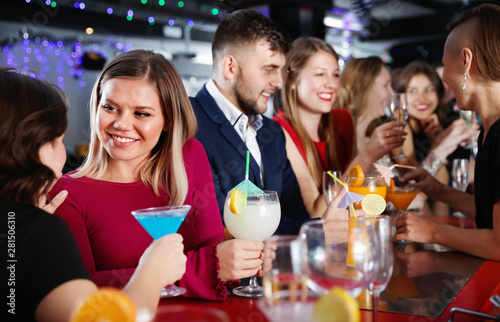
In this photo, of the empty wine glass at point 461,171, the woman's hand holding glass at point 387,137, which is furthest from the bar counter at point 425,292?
the empty wine glass at point 461,171

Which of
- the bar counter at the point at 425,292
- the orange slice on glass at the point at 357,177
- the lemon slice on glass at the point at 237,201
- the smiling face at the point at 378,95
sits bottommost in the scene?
the bar counter at the point at 425,292

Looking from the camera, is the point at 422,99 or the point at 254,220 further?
the point at 422,99

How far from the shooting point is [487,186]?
2.13 m

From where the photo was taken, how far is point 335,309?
2.51 ft

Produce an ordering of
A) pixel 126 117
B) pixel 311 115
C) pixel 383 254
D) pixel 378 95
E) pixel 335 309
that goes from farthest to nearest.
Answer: pixel 378 95 < pixel 311 115 < pixel 126 117 < pixel 383 254 < pixel 335 309

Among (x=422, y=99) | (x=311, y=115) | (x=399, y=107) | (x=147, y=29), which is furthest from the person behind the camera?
(x=147, y=29)

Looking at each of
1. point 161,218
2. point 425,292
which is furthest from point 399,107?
point 161,218

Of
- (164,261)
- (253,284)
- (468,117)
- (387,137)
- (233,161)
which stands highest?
(468,117)

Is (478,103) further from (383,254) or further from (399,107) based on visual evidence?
(383,254)

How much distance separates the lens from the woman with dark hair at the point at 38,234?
1.07m

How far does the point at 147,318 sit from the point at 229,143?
77.4 inches

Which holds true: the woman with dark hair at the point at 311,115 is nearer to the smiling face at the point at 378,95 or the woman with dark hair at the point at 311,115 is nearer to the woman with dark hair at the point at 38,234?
the smiling face at the point at 378,95

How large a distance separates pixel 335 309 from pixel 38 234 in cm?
68

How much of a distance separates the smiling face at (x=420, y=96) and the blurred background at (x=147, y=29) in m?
1.76
